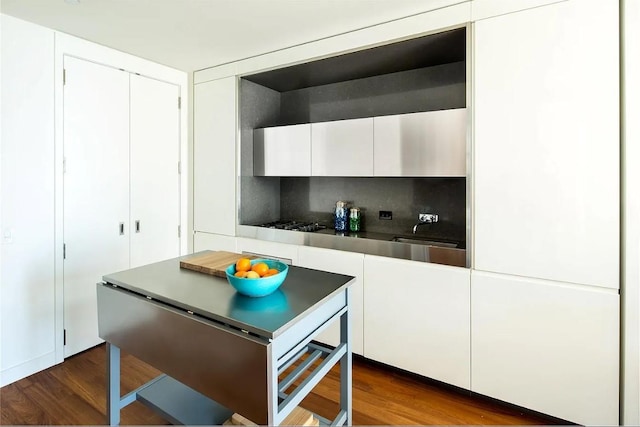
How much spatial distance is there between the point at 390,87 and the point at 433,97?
391mm

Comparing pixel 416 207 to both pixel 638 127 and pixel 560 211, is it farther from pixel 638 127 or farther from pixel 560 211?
pixel 638 127

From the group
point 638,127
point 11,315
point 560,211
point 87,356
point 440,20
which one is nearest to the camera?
point 638,127

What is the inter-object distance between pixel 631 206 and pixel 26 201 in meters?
3.61

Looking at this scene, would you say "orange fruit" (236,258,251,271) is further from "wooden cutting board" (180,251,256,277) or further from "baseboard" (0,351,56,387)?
"baseboard" (0,351,56,387)

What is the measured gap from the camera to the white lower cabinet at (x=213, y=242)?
321 cm

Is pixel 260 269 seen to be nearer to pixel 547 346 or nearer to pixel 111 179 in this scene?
pixel 547 346

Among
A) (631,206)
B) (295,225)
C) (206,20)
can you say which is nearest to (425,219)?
(295,225)

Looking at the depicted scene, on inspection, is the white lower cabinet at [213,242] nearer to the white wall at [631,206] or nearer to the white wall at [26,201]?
the white wall at [26,201]

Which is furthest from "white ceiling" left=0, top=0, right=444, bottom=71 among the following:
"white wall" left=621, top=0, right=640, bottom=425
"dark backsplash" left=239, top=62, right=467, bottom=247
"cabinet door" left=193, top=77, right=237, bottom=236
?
"white wall" left=621, top=0, right=640, bottom=425

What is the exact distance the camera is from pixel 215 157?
10.8 ft

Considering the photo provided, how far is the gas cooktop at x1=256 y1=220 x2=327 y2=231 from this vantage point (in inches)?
119

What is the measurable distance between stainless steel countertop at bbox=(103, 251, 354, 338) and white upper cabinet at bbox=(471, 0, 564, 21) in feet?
5.61

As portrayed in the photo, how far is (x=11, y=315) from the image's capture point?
232 cm

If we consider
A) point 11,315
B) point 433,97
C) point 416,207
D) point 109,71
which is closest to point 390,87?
point 433,97
